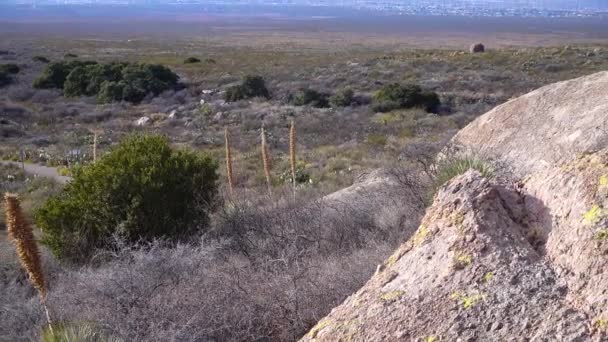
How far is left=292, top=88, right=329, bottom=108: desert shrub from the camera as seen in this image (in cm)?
2764

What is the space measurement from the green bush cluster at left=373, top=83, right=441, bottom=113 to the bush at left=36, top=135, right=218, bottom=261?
1725 cm

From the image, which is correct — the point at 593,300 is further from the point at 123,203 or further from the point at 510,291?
the point at 123,203

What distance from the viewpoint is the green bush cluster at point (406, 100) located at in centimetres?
2450

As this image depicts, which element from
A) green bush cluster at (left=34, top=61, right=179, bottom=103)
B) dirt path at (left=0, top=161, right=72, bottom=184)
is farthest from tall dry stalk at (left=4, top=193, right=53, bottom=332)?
green bush cluster at (left=34, top=61, right=179, bottom=103)

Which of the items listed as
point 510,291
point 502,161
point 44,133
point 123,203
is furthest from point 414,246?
point 44,133

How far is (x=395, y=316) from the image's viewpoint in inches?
101

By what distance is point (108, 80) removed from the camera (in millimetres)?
35719

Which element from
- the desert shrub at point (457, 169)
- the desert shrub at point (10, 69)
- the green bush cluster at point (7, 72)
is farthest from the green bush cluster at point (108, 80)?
the desert shrub at point (457, 169)

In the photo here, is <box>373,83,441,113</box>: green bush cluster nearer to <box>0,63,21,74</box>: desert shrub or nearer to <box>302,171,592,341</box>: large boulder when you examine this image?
<box>302,171,592,341</box>: large boulder

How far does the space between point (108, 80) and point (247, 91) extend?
29.4ft

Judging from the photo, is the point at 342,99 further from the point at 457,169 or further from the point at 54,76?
the point at 457,169

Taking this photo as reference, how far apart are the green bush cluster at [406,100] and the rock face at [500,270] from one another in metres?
21.6

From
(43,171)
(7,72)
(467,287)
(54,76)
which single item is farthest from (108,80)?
(467,287)

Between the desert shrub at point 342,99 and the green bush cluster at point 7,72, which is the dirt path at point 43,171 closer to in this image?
the desert shrub at point 342,99
